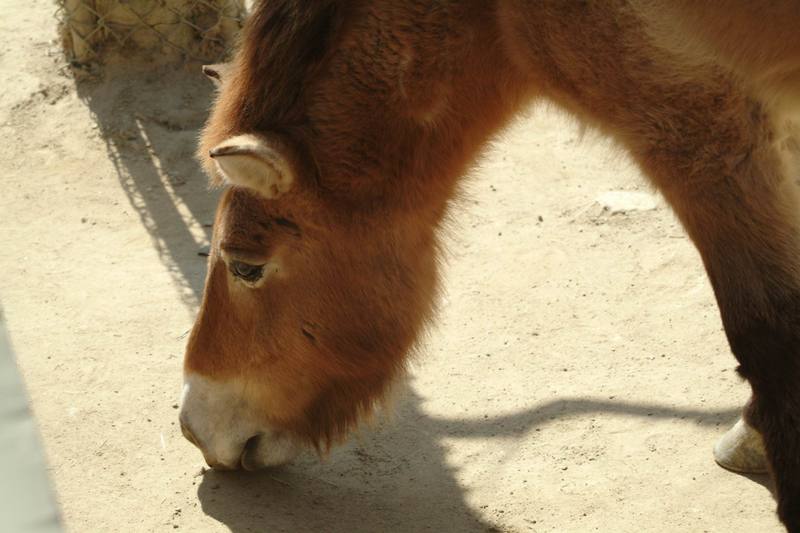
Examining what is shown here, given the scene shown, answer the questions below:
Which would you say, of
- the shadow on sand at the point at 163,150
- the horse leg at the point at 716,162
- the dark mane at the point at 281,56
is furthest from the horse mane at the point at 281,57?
the shadow on sand at the point at 163,150

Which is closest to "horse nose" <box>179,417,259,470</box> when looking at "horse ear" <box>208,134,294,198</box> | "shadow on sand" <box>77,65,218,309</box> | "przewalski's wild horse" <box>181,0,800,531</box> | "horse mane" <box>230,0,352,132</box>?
"przewalski's wild horse" <box>181,0,800,531</box>

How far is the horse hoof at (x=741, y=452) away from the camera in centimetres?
407

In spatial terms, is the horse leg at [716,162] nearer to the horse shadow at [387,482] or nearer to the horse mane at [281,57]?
the horse mane at [281,57]

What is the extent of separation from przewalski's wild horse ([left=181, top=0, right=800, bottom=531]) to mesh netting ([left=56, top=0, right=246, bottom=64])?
3.24m

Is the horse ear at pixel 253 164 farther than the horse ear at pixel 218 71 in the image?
No

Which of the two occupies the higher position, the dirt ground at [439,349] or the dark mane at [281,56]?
the dark mane at [281,56]

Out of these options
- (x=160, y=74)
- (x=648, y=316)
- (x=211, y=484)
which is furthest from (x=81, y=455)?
(x=160, y=74)

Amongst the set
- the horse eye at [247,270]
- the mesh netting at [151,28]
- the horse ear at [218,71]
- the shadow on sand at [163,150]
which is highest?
the horse ear at [218,71]

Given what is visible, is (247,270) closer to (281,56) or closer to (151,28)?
(281,56)

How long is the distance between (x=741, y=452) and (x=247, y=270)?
1945mm

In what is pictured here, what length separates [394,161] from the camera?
3.65 m

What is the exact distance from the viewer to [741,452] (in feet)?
13.5

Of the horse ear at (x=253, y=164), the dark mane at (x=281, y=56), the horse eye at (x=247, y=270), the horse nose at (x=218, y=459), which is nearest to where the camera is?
the horse ear at (x=253, y=164)

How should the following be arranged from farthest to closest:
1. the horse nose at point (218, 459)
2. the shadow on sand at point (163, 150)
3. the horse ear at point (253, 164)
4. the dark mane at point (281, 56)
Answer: the shadow on sand at point (163, 150) → the horse nose at point (218, 459) → the dark mane at point (281, 56) → the horse ear at point (253, 164)
